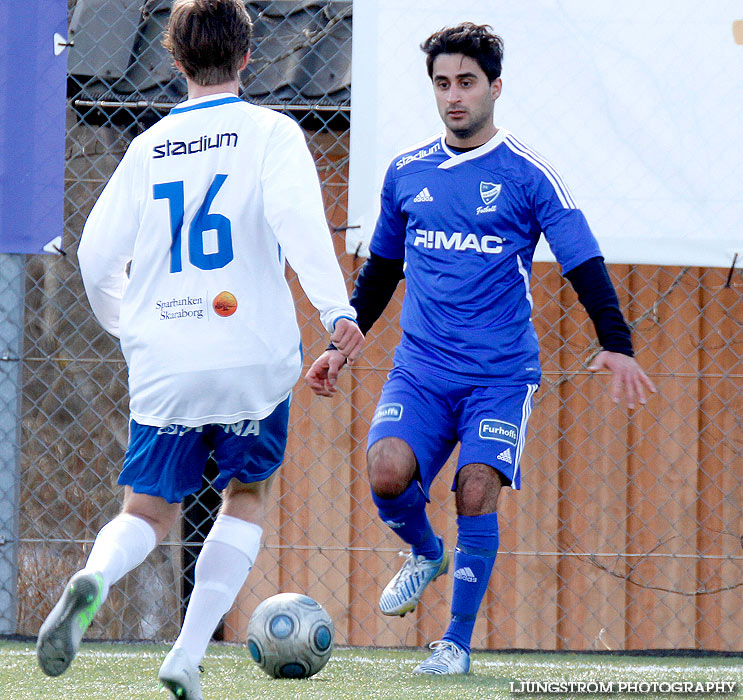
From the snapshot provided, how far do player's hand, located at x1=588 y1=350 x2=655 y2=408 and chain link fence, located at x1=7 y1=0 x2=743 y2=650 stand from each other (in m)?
1.59

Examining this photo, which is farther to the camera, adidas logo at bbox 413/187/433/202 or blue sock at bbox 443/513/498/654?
adidas logo at bbox 413/187/433/202

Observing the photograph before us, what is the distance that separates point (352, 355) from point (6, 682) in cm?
170

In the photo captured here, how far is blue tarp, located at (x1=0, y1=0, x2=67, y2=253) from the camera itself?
431 centimetres

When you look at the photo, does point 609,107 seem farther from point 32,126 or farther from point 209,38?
point 32,126

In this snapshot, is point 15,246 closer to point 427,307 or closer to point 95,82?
point 95,82

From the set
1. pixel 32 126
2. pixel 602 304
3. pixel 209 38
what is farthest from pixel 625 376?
pixel 32 126

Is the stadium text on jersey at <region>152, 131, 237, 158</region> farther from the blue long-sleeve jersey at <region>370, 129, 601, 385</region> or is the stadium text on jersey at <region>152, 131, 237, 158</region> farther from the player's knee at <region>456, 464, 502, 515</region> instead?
the player's knee at <region>456, 464, 502, 515</region>

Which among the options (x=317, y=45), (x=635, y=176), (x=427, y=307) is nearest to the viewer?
(x=427, y=307)

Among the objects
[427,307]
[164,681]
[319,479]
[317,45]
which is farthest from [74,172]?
[164,681]

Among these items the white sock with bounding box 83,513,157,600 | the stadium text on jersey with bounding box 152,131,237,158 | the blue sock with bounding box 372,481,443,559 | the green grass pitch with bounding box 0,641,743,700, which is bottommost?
the green grass pitch with bounding box 0,641,743,700

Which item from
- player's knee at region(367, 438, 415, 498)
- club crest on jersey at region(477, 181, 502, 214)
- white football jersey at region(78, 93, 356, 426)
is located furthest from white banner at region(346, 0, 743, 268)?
white football jersey at region(78, 93, 356, 426)

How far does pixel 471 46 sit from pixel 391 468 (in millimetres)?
1454

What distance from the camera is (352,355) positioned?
Answer: 8.21ft

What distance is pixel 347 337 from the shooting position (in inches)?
97.8
